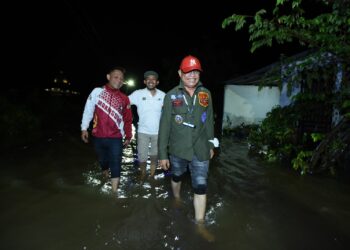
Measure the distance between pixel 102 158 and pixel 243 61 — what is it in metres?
24.7

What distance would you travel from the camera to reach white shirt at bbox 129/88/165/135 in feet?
18.2

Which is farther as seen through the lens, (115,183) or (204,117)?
(115,183)

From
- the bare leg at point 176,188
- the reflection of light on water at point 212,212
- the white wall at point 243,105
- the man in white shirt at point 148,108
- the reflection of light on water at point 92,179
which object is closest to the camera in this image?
the reflection of light on water at point 212,212

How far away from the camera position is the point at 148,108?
5.54 meters

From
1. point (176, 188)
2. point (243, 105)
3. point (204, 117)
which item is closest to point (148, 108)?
point (176, 188)

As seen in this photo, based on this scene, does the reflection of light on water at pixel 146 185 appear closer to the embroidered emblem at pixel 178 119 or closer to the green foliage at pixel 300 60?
the embroidered emblem at pixel 178 119

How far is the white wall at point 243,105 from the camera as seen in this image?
14.4 meters

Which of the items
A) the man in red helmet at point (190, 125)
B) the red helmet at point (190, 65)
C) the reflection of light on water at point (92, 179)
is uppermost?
the red helmet at point (190, 65)

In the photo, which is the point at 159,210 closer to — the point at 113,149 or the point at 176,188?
the point at 176,188

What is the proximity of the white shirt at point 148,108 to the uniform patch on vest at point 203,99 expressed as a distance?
73.0 inches

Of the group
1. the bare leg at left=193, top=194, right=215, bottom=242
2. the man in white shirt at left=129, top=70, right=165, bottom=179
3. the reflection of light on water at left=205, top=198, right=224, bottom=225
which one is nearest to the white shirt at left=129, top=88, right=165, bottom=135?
A: the man in white shirt at left=129, top=70, right=165, bottom=179

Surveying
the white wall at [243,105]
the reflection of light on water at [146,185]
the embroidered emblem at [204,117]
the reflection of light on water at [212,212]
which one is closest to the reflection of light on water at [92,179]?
the reflection of light on water at [146,185]

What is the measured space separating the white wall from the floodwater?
25.0 ft

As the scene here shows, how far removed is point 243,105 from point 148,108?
994 cm
